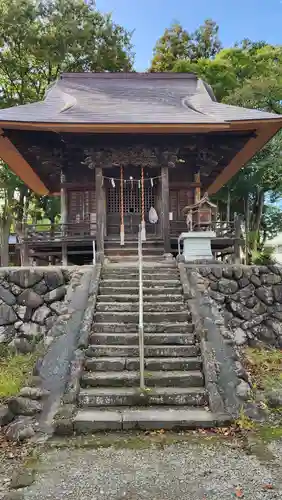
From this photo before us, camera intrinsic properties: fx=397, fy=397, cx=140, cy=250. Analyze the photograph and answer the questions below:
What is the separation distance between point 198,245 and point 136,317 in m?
3.19

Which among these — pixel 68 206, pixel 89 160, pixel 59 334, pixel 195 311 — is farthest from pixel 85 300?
pixel 68 206

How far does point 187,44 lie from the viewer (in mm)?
26031

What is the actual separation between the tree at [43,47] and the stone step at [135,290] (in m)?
13.9

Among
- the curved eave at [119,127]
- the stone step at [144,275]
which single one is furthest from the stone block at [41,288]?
the curved eave at [119,127]

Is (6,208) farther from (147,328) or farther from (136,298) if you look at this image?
(147,328)

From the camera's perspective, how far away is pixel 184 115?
1078 cm

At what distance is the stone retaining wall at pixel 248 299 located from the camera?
826 cm

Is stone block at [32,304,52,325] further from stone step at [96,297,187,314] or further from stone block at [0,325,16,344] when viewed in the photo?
stone step at [96,297,187,314]

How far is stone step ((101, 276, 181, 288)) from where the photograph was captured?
302 inches

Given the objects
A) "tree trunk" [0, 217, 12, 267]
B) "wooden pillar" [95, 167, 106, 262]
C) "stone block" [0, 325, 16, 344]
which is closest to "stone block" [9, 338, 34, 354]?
"stone block" [0, 325, 16, 344]

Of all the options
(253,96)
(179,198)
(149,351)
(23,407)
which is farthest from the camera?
(253,96)

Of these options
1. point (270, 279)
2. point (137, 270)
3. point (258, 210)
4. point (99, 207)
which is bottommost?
point (270, 279)

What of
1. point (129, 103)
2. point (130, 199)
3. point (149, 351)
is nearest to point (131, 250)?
point (130, 199)

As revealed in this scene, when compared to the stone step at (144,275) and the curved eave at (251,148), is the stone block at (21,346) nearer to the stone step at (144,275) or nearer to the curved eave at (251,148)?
the stone step at (144,275)
